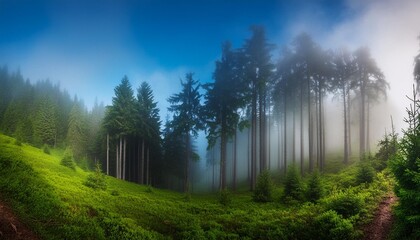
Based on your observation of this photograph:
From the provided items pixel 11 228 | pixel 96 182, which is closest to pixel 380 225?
pixel 11 228

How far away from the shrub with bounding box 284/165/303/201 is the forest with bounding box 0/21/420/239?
7 cm

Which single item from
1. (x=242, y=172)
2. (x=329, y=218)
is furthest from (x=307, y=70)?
(x=242, y=172)

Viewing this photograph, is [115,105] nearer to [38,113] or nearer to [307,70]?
[307,70]

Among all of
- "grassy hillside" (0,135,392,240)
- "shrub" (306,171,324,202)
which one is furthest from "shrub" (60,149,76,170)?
"shrub" (306,171,324,202)

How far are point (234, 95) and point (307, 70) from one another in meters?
10.4

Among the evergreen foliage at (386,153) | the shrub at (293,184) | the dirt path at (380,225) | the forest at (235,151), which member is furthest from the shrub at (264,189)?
the evergreen foliage at (386,153)

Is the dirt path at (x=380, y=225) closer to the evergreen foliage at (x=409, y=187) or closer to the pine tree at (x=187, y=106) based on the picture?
the evergreen foliage at (x=409, y=187)

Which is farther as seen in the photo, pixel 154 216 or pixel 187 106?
pixel 187 106

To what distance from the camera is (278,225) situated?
1422 cm

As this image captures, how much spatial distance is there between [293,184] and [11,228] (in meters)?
16.5

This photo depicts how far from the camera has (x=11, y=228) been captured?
979cm

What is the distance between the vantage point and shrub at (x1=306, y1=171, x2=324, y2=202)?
1794 centimetres

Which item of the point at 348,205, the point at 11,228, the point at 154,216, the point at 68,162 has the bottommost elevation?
the point at 154,216

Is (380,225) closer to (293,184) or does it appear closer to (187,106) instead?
(293,184)
